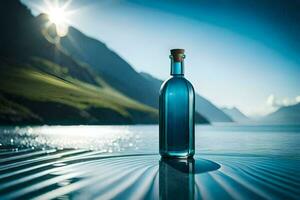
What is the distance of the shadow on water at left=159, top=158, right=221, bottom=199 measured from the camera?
4.89 feet

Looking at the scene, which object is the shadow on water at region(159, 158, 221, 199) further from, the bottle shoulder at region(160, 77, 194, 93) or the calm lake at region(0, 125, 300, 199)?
the bottle shoulder at region(160, 77, 194, 93)

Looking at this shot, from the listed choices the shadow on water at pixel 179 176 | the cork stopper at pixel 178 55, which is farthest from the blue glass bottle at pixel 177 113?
the shadow on water at pixel 179 176

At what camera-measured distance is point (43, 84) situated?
8612cm

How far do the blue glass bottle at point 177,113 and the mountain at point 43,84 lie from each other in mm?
59907

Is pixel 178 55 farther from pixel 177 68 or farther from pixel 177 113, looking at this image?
pixel 177 113

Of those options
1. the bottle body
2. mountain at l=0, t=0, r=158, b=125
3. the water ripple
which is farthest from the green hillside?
the water ripple

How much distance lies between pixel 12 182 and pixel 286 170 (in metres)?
1.55

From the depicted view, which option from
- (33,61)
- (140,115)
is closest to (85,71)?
(33,61)

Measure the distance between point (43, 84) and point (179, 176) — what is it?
289 feet

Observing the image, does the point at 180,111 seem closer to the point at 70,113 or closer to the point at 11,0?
the point at 70,113

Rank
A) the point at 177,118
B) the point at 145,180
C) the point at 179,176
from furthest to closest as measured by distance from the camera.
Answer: the point at 177,118, the point at 179,176, the point at 145,180

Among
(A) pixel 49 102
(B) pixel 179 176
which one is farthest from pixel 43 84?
(B) pixel 179 176

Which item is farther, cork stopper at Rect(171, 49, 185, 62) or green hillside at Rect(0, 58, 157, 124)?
green hillside at Rect(0, 58, 157, 124)

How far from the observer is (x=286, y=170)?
7.25 ft
